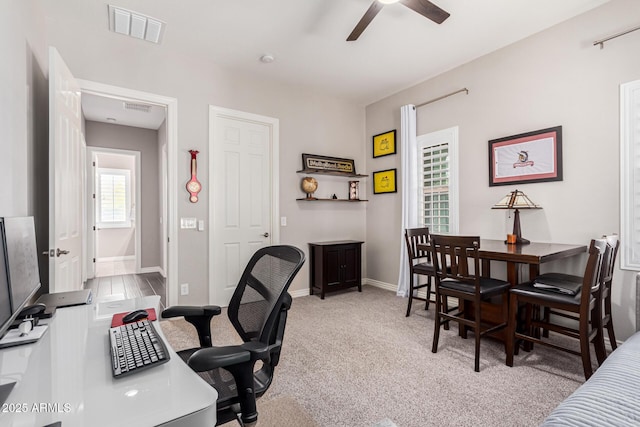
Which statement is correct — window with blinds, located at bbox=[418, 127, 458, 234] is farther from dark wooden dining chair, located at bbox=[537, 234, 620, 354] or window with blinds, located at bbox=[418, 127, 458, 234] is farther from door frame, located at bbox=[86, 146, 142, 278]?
door frame, located at bbox=[86, 146, 142, 278]

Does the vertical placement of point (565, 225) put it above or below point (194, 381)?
above

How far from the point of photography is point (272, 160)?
13.8 ft

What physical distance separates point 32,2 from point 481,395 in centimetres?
429

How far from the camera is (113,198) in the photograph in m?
7.57

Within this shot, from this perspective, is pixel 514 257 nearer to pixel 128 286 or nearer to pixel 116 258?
pixel 128 286

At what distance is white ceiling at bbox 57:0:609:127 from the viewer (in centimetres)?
270

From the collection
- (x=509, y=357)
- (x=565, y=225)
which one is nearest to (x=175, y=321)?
(x=509, y=357)

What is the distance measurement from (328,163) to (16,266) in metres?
3.72

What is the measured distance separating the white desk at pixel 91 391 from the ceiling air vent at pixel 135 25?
2882 millimetres

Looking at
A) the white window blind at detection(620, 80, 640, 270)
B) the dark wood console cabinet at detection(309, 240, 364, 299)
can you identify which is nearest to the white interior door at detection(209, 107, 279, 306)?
the dark wood console cabinet at detection(309, 240, 364, 299)

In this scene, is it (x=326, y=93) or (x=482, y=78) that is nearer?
(x=482, y=78)

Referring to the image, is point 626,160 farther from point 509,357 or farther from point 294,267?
point 294,267

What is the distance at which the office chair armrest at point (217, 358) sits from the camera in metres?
0.99

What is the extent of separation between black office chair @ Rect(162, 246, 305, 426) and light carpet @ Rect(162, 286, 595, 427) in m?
0.52
